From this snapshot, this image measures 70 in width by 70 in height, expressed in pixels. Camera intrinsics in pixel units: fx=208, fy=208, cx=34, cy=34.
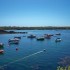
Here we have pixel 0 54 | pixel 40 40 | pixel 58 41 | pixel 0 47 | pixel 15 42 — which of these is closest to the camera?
pixel 0 54

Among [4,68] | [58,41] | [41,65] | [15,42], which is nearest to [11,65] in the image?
[4,68]

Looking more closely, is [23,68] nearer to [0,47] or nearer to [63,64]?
[63,64]

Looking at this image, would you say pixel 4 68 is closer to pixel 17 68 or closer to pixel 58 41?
pixel 17 68

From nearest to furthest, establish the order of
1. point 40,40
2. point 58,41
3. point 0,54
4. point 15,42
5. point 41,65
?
point 41,65 < point 0,54 < point 15,42 < point 58,41 < point 40,40

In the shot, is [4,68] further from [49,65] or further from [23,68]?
[49,65]

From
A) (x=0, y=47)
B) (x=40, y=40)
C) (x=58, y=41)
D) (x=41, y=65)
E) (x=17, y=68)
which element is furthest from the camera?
(x=40, y=40)

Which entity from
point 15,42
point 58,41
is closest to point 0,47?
point 15,42

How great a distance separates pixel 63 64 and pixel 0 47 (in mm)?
32029

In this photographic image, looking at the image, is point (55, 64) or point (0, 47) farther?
point (0, 47)

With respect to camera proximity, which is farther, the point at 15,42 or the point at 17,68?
the point at 15,42

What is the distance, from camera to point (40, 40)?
92.3 meters

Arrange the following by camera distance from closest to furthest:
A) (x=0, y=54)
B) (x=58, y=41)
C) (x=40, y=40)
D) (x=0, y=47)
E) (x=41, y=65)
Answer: (x=41, y=65)
(x=0, y=54)
(x=0, y=47)
(x=58, y=41)
(x=40, y=40)

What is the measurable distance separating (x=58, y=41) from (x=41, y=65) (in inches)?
1937

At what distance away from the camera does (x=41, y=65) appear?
37188 mm
